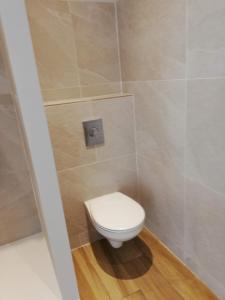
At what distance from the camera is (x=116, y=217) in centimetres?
148

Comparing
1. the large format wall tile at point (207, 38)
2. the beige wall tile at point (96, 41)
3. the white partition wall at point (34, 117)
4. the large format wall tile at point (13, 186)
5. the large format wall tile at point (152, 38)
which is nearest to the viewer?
the white partition wall at point (34, 117)

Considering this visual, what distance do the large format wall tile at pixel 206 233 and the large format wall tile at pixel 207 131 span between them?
0.29 feet

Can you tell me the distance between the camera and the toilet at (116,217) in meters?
1.38

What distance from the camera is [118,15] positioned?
1747 mm

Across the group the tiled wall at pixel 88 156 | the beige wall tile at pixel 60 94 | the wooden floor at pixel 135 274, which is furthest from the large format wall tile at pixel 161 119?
the wooden floor at pixel 135 274

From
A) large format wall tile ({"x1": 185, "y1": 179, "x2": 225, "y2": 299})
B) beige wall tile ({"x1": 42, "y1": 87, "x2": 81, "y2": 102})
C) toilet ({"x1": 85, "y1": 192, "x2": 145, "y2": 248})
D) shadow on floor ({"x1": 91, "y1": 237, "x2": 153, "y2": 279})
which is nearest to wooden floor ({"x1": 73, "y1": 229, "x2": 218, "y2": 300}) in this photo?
shadow on floor ({"x1": 91, "y1": 237, "x2": 153, "y2": 279})

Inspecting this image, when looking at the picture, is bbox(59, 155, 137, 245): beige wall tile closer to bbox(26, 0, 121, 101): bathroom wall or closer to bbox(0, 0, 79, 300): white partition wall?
bbox(26, 0, 121, 101): bathroom wall

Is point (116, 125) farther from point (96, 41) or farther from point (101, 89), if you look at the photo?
point (96, 41)

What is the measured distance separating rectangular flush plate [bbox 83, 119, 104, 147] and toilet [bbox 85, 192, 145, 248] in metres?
0.47

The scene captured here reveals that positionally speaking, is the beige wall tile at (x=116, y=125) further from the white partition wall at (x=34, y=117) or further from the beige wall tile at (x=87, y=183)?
the white partition wall at (x=34, y=117)

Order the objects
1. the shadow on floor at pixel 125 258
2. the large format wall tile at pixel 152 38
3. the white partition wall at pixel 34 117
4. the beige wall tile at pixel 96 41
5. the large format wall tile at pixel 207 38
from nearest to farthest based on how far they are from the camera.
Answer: the white partition wall at pixel 34 117 < the large format wall tile at pixel 207 38 < the large format wall tile at pixel 152 38 < the shadow on floor at pixel 125 258 < the beige wall tile at pixel 96 41

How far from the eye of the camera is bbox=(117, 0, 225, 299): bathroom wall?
1079 millimetres

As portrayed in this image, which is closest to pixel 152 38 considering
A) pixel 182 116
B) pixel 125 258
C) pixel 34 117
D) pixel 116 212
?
pixel 182 116

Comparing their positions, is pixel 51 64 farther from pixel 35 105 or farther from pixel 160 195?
pixel 160 195
